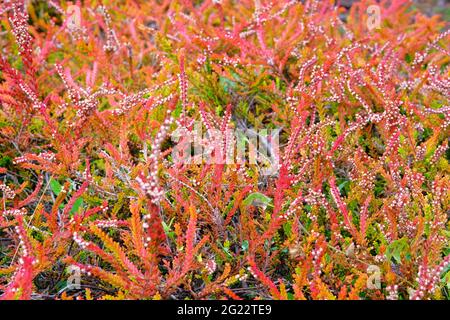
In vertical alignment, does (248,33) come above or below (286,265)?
above

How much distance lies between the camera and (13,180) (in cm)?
212

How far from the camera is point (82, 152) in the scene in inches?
85.7

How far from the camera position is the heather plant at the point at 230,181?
58.8 inches

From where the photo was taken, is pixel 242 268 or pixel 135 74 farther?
pixel 135 74

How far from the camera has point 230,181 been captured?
1731 millimetres

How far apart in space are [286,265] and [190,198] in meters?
0.39

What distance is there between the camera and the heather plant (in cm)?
149

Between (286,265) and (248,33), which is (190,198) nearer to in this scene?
(286,265)
